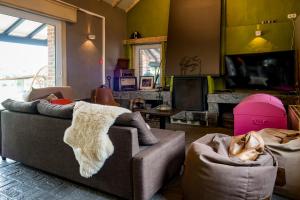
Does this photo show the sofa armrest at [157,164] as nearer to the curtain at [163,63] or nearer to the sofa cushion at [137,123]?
the sofa cushion at [137,123]

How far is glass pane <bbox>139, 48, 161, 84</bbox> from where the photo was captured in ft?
20.6

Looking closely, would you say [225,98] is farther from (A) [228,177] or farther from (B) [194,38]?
(A) [228,177]

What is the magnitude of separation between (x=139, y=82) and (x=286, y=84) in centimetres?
344

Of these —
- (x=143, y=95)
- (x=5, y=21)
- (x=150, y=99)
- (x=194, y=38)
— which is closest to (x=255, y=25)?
(x=194, y=38)

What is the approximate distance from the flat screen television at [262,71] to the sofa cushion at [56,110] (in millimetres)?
3747

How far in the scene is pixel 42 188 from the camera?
2.32m

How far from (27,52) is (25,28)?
420 mm

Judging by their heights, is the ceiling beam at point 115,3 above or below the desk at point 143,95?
above

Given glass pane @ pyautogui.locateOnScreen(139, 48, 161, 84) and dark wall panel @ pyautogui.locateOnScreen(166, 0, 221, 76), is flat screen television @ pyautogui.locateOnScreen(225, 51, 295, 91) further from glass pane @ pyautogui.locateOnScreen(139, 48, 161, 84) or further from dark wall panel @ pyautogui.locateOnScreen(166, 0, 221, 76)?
glass pane @ pyautogui.locateOnScreen(139, 48, 161, 84)

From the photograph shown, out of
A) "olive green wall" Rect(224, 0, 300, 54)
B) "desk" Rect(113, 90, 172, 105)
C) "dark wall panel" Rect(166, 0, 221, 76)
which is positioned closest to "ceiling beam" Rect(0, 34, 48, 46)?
"desk" Rect(113, 90, 172, 105)

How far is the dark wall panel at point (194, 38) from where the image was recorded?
200 inches

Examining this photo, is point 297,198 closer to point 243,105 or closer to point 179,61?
point 243,105

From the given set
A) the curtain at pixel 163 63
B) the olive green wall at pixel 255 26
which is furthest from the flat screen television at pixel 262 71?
the curtain at pixel 163 63

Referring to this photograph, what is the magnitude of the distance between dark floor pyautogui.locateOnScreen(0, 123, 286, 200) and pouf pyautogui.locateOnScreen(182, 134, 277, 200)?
16.5 inches
